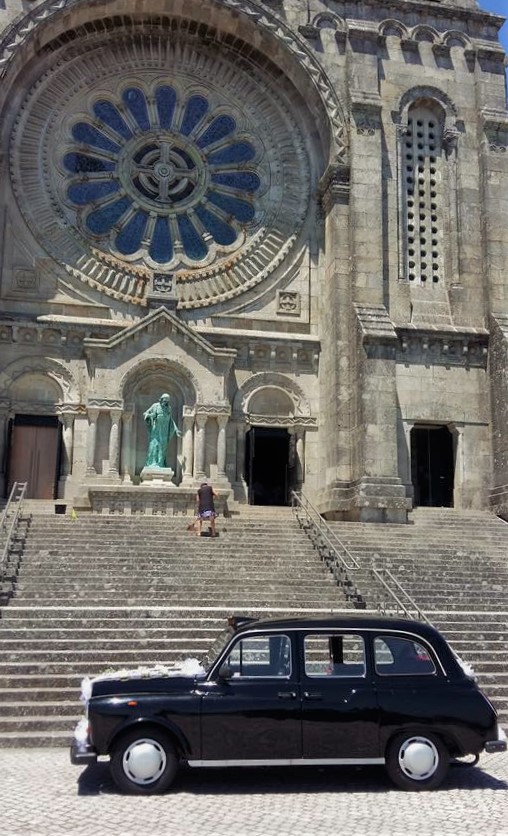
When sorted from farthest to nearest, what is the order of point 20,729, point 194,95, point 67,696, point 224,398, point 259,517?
point 194,95 < point 224,398 < point 259,517 < point 67,696 < point 20,729

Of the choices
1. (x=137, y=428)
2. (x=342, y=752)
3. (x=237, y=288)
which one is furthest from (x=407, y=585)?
(x=237, y=288)

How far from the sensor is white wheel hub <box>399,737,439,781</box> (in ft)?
24.5

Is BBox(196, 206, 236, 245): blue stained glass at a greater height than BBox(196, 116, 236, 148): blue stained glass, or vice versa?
BBox(196, 116, 236, 148): blue stained glass

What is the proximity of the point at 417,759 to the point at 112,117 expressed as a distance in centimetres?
2183

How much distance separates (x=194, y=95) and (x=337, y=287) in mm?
7774

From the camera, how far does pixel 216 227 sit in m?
24.8

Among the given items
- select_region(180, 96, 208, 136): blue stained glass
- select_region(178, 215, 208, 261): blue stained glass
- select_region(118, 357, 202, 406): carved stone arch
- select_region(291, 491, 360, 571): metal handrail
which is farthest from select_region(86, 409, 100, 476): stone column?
select_region(180, 96, 208, 136): blue stained glass

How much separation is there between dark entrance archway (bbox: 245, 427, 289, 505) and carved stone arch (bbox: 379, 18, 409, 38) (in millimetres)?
12204

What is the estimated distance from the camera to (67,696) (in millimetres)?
10453

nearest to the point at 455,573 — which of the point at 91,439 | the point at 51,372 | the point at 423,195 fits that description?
the point at 91,439

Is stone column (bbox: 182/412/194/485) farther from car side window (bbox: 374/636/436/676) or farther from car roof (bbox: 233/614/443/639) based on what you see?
car side window (bbox: 374/636/436/676)

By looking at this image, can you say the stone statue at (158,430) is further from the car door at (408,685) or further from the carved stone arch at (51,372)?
the car door at (408,685)

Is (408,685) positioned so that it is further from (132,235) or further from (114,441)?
(132,235)

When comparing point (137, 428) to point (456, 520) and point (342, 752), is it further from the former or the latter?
point (342, 752)
